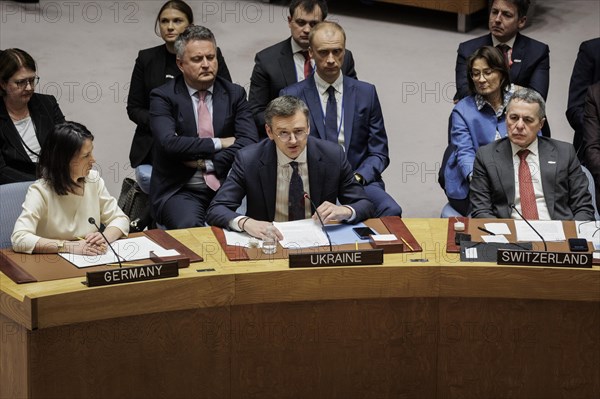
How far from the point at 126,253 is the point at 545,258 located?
160 centimetres

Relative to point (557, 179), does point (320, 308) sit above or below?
below

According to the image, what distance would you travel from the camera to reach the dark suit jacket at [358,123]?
573cm

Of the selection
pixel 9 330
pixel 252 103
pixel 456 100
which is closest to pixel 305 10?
pixel 252 103

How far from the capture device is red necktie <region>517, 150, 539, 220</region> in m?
5.11

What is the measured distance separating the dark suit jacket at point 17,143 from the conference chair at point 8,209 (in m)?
1.06

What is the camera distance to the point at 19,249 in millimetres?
4301

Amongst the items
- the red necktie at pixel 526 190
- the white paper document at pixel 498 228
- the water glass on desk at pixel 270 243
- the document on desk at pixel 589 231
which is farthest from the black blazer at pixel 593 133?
the water glass on desk at pixel 270 243

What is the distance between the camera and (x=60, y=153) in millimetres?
4402

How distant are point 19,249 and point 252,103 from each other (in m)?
2.12

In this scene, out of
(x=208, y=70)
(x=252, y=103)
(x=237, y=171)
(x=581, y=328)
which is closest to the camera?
(x=581, y=328)

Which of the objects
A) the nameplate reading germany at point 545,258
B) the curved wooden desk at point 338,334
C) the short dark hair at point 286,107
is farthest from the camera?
the short dark hair at point 286,107

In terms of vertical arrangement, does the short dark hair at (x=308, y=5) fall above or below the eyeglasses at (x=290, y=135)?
above

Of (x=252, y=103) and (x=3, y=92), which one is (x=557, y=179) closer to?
(x=252, y=103)

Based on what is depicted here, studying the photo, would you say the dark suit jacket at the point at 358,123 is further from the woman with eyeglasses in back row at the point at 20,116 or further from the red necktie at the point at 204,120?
the woman with eyeglasses in back row at the point at 20,116
